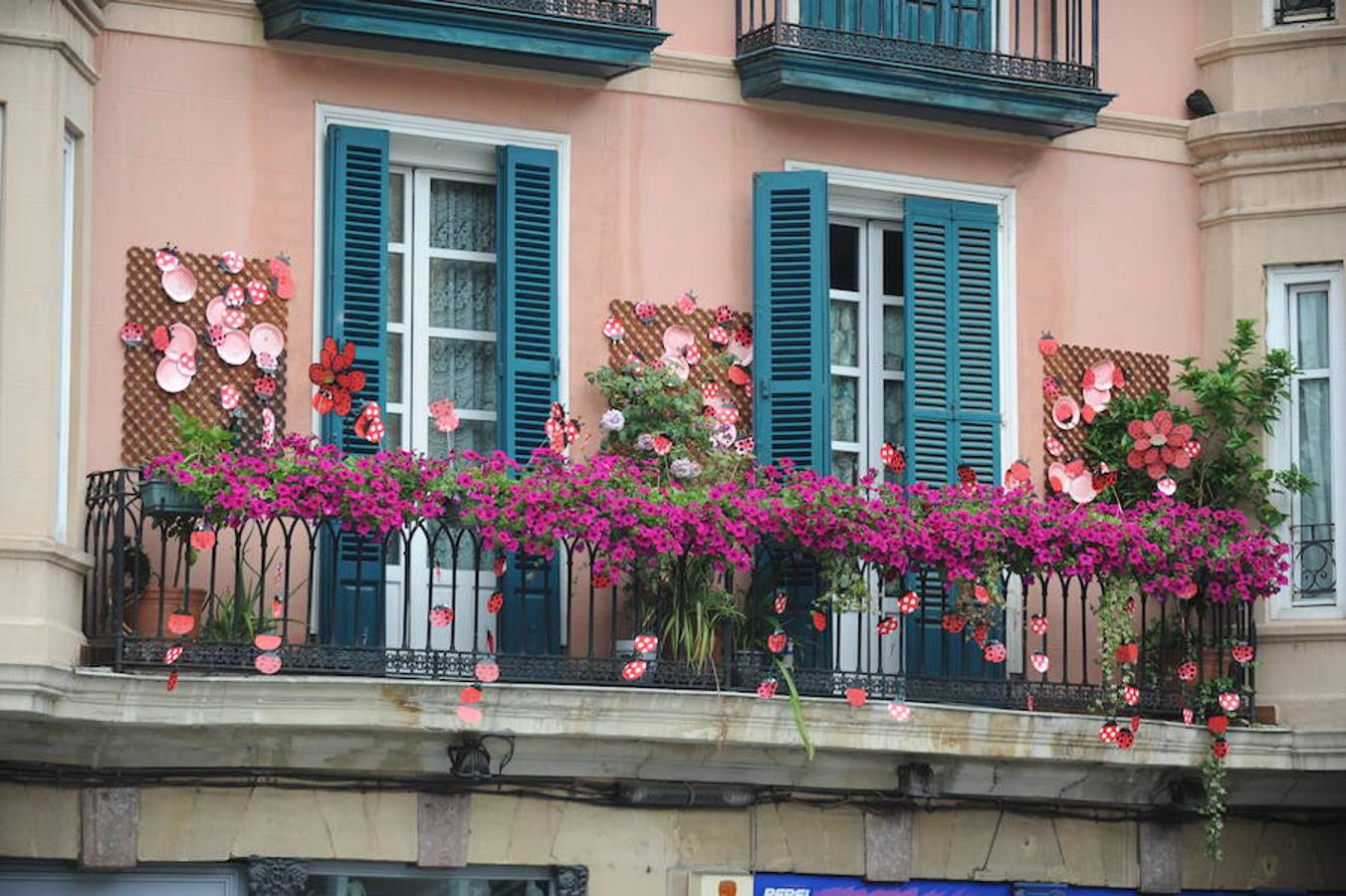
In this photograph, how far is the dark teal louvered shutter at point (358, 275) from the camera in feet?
53.8

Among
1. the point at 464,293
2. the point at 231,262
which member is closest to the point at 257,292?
the point at 231,262

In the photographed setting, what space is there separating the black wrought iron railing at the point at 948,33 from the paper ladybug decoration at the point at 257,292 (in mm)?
3112

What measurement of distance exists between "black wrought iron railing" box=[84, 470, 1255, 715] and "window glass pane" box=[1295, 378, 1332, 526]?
78 centimetres

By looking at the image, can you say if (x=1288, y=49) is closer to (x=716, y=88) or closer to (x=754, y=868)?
(x=716, y=88)

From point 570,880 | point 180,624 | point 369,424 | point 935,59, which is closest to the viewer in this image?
point 180,624

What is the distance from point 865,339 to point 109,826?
5.13 meters

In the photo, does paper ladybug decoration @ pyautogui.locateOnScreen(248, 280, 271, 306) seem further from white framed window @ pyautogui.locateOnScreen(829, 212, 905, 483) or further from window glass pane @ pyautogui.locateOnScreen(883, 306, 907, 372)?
window glass pane @ pyautogui.locateOnScreen(883, 306, 907, 372)

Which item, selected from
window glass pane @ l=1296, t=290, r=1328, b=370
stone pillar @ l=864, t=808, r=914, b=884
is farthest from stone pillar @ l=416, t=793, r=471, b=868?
window glass pane @ l=1296, t=290, r=1328, b=370

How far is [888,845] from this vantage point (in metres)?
17.5

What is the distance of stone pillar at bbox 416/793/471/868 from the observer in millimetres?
16375

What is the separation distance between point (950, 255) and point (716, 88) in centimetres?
164

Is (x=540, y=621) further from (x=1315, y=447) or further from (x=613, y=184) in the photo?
(x=1315, y=447)

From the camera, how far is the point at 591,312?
17344 millimetres

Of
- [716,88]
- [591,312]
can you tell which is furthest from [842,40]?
[591,312]
